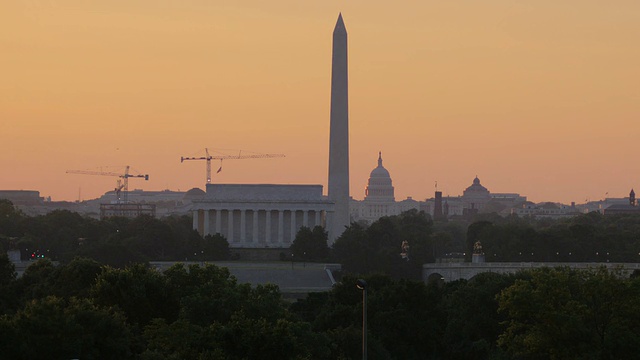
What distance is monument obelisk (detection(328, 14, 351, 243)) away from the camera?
178m

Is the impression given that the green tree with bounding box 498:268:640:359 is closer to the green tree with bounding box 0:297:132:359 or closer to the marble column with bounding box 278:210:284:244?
the green tree with bounding box 0:297:132:359

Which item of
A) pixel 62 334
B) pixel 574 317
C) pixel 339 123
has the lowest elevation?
pixel 62 334

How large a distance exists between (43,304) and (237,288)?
20352mm

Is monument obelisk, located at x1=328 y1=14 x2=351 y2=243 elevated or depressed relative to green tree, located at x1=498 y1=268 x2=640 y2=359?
elevated

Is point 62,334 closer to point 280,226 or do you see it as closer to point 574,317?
point 574,317

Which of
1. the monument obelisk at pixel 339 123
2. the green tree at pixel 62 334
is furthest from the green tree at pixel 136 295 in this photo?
the monument obelisk at pixel 339 123

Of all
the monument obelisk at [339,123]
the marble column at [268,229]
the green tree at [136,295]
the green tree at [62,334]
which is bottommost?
the green tree at [62,334]

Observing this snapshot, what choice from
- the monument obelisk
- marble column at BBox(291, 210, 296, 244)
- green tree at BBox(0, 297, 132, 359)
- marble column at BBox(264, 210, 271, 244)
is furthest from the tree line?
marble column at BBox(264, 210, 271, 244)

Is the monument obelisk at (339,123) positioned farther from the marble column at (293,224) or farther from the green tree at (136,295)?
the green tree at (136,295)

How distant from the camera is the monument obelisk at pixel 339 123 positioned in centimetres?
17775

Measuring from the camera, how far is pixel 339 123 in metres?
181

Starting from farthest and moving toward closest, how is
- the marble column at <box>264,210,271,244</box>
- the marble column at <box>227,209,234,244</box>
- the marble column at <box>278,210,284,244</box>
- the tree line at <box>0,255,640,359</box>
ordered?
the marble column at <box>278,210,284,244</box>, the marble column at <box>264,210,271,244</box>, the marble column at <box>227,209,234,244</box>, the tree line at <box>0,255,640,359</box>

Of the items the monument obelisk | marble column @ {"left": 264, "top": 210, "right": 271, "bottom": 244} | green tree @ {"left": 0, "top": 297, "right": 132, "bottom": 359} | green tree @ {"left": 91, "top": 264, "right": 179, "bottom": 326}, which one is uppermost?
the monument obelisk

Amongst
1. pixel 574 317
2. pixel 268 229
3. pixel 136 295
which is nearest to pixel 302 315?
pixel 136 295
